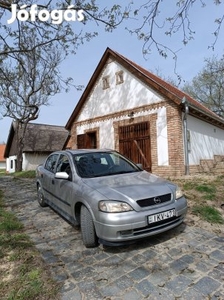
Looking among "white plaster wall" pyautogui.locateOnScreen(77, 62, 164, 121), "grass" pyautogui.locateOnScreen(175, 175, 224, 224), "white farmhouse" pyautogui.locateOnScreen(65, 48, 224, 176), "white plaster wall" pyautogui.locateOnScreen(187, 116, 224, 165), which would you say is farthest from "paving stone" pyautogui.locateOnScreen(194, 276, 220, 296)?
"white plaster wall" pyautogui.locateOnScreen(77, 62, 164, 121)

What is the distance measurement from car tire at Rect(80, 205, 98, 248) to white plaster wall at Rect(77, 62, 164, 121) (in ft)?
28.2

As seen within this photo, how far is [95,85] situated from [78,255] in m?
12.8

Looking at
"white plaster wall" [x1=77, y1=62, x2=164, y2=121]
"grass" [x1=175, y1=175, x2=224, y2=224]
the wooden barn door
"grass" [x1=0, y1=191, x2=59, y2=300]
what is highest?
"white plaster wall" [x1=77, y1=62, x2=164, y2=121]

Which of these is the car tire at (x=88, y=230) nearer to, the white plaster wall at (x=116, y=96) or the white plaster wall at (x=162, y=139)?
the white plaster wall at (x=162, y=139)

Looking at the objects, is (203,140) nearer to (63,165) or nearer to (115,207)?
(63,165)

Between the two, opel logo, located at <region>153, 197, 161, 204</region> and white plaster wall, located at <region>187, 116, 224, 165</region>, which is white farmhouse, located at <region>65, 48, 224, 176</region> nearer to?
white plaster wall, located at <region>187, 116, 224, 165</region>

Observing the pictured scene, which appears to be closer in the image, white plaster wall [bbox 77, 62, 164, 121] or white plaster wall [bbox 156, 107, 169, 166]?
white plaster wall [bbox 156, 107, 169, 166]

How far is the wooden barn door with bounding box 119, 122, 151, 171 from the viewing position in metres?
11.8

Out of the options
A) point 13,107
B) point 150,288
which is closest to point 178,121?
point 150,288

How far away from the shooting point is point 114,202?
3389 millimetres

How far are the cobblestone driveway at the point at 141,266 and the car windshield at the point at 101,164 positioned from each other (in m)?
1.22

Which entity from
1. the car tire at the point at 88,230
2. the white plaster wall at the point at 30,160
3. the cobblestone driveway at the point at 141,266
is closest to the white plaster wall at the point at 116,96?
the cobblestone driveway at the point at 141,266

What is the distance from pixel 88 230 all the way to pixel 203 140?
10290 mm

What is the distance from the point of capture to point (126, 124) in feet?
41.9
